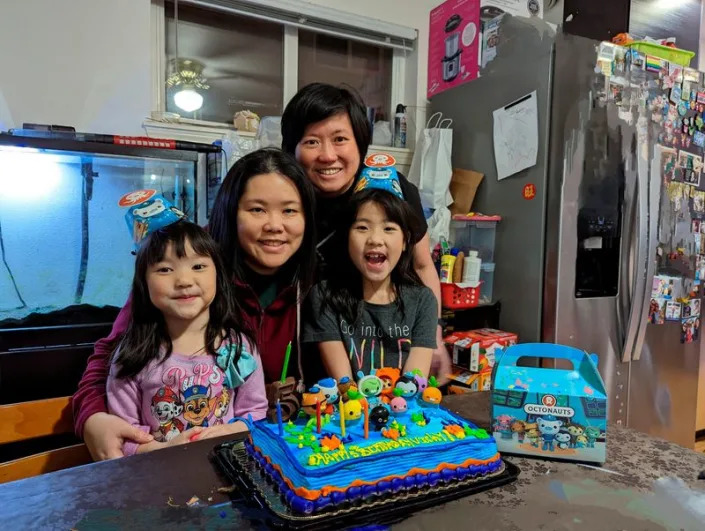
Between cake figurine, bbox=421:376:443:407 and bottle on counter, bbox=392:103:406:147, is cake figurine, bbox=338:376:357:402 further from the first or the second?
bottle on counter, bbox=392:103:406:147

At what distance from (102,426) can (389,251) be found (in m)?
0.76

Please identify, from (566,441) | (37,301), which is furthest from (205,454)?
(37,301)

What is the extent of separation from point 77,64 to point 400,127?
1.65 m

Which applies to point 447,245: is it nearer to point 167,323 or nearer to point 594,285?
point 594,285

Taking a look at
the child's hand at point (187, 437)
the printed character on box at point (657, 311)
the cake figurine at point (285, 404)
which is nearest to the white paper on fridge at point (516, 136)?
the printed character on box at point (657, 311)

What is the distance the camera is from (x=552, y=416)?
868 millimetres

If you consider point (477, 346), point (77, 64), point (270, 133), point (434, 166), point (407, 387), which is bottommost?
point (477, 346)

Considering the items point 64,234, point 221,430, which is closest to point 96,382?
point 221,430

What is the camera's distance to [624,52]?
2.21 metres

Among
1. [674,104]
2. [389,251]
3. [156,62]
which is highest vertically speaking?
[156,62]

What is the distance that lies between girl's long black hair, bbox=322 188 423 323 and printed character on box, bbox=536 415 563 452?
53 cm

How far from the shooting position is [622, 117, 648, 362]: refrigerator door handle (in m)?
2.27

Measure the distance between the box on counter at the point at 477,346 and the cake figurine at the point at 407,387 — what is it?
1.36 meters

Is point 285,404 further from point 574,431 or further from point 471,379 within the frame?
point 471,379
